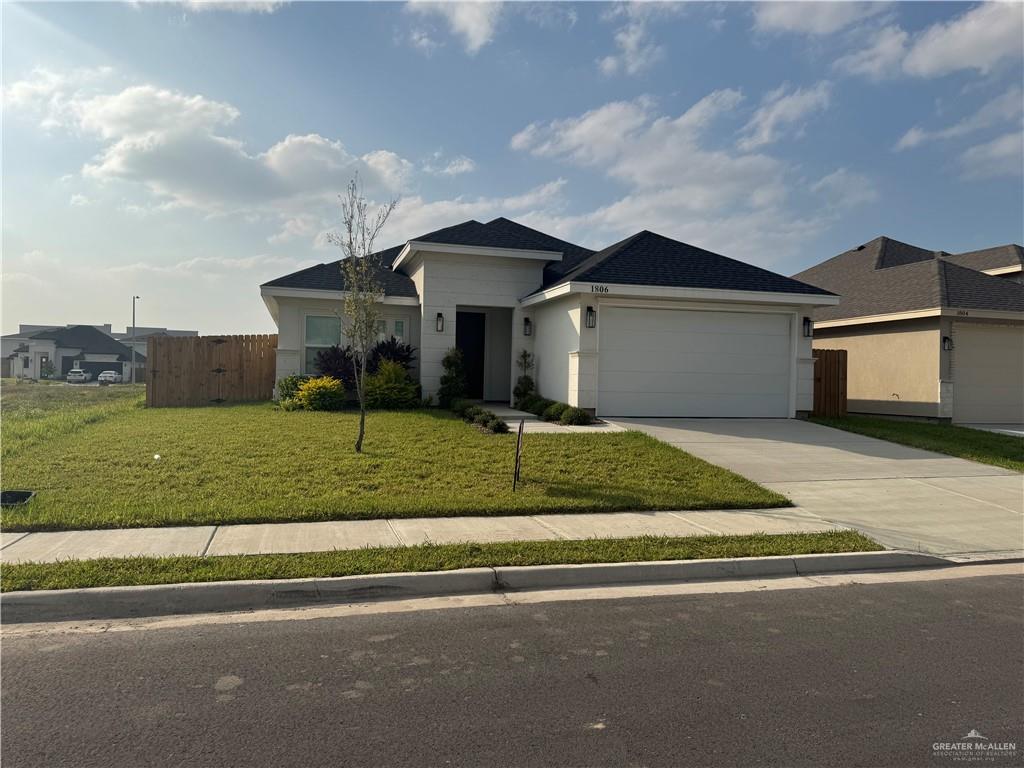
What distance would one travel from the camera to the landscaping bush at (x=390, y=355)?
17.3 metres

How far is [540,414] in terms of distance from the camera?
50.2ft

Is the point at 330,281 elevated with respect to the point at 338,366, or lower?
elevated

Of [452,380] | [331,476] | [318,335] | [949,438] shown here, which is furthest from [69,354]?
[949,438]

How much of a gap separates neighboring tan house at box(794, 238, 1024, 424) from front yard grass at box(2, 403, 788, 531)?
32.1 feet

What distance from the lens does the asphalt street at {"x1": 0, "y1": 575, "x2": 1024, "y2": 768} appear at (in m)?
3.34

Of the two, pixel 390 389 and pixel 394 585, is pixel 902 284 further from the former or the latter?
pixel 394 585

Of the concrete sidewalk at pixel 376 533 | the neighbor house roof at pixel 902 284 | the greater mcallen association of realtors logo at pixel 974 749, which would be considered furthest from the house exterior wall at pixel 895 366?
the greater mcallen association of realtors logo at pixel 974 749

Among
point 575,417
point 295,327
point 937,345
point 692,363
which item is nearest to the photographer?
point 575,417

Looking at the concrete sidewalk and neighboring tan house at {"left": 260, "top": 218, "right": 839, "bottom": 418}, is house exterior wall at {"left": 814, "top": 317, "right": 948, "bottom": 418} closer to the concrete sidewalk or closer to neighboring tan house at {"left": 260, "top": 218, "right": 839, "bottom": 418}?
neighboring tan house at {"left": 260, "top": 218, "right": 839, "bottom": 418}

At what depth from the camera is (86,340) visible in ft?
→ 209

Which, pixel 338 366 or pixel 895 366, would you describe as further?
pixel 895 366

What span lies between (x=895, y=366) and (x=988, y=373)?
6.94ft

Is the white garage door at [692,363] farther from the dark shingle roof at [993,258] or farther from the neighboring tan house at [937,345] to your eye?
the dark shingle roof at [993,258]

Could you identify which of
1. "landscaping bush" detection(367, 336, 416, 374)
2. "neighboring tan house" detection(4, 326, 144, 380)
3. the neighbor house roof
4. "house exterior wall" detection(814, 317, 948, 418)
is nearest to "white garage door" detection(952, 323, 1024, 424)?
"house exterior wall" detection(814, 317, 948, 418)
